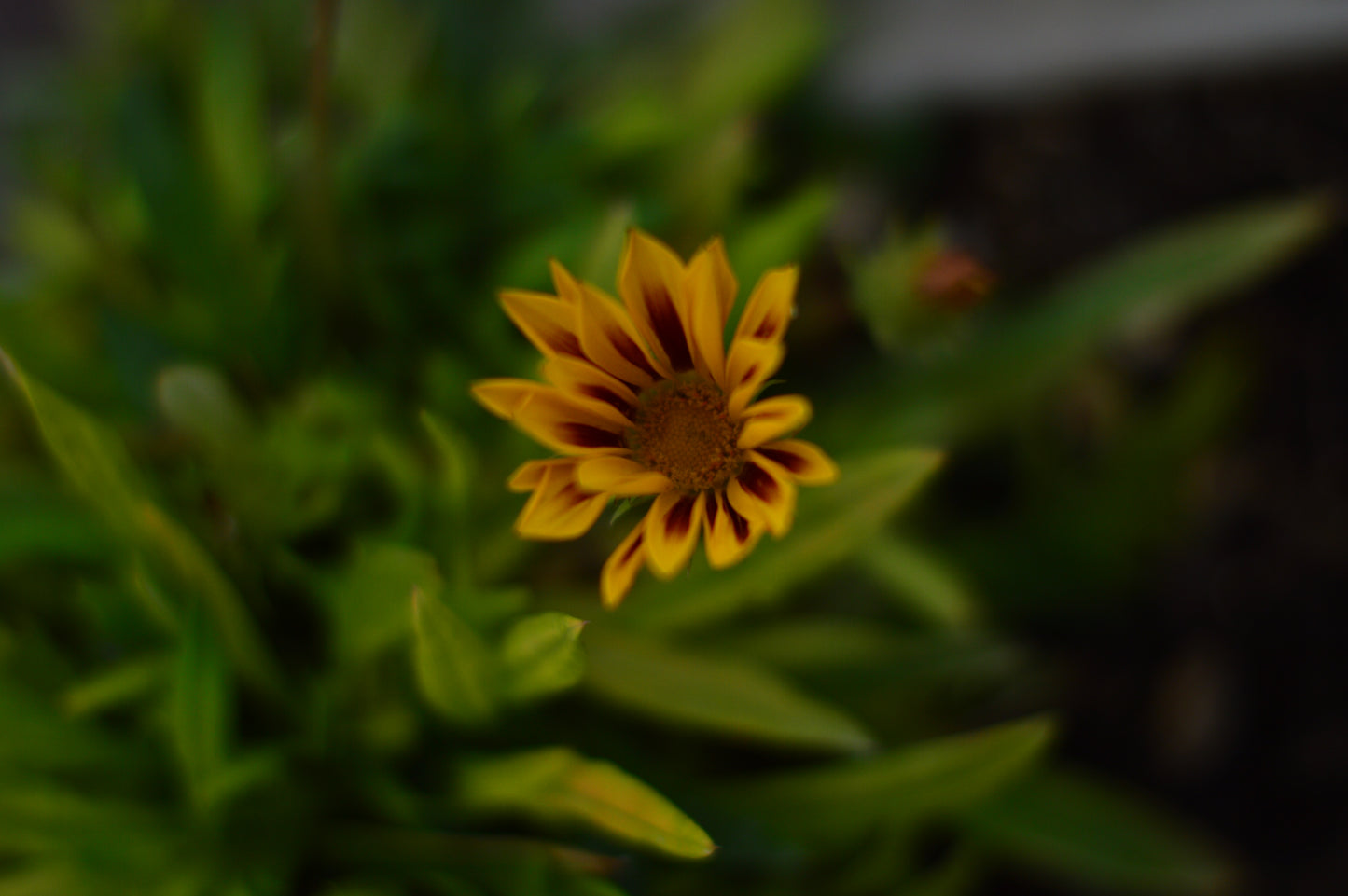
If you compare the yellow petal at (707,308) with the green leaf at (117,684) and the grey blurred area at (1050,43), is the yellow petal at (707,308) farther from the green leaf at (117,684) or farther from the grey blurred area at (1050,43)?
the grey blurred area at (1050,43)

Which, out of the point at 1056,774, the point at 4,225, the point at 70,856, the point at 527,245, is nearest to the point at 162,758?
the point at 70,856

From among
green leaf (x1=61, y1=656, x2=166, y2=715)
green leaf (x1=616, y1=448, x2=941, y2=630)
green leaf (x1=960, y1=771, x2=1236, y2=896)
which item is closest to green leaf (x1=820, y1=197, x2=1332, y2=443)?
green leaf (x1=616, y1=448, x2=941, y2=630)

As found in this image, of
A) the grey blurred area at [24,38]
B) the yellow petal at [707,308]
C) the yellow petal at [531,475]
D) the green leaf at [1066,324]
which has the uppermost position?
the grey blurred area at [24,38]

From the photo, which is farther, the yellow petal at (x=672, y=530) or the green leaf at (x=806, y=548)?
the green leaf at (x=806, y=548)

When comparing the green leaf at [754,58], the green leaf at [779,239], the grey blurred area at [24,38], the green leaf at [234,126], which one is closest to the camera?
the green leaf at [779,239]

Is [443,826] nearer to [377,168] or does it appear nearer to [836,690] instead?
[836,690]

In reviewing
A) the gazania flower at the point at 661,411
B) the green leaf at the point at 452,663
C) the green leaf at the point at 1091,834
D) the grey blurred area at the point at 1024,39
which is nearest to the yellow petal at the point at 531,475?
the gazania flower at the point at 661,411
